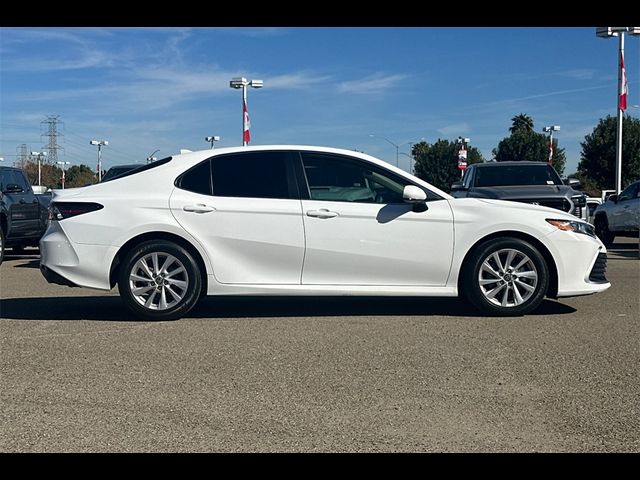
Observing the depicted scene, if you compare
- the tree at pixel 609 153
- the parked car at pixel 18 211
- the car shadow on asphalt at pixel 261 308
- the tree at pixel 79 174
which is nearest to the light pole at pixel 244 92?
the parked car at pixel 18 211

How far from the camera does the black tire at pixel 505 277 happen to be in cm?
724

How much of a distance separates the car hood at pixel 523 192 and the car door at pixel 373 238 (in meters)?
5.99

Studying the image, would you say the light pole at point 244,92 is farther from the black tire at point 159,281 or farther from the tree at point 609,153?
the tree at point 609,153

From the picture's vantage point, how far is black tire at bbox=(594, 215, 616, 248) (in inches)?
688

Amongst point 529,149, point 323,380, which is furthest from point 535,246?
point 529,149

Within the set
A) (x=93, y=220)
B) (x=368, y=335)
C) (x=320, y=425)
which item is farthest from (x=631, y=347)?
(x=93, y=220)

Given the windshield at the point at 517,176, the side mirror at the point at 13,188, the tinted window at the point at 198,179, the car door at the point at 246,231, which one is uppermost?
the windshield at the point at 517,176

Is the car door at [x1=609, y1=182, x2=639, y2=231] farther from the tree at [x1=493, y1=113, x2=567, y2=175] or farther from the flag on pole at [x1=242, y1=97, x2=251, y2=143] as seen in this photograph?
the tree at [x1=493, y1=113, x2=567, y2=175]

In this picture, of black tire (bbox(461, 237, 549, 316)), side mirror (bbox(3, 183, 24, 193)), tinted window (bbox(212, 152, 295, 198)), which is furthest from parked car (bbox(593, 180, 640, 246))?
side mirror (bbox(3, 183, 24, 193))

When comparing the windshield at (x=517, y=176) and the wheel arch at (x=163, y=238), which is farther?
the windshield at (x=517, y=176)

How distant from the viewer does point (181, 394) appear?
4.73 meters

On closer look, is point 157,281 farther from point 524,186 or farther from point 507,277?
point 524,186

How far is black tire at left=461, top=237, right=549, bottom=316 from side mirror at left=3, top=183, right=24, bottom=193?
960 centimetres

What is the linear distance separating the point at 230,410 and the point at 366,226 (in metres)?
3.15
